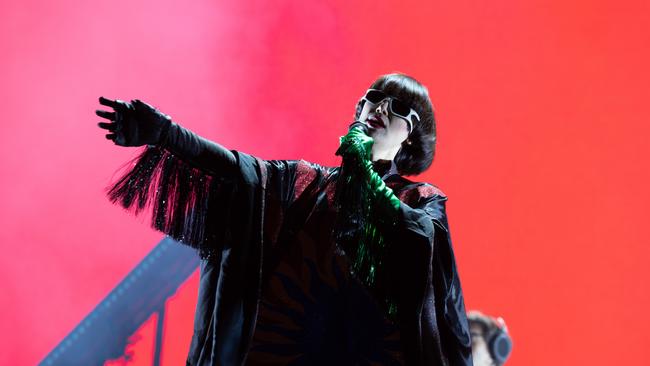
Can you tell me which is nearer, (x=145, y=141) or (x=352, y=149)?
(x=145, y=141)

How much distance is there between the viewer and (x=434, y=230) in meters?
1.30

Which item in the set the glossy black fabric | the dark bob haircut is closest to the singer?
the glossy black fabric

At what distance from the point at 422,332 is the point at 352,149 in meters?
0.38

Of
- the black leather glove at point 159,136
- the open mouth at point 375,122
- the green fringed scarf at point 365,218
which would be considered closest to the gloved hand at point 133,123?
the black leather glove at point 159,136

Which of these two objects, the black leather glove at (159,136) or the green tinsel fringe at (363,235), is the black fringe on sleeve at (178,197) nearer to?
the black leather glove at (159,136)

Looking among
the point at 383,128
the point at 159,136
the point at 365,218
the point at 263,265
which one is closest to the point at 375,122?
the point at 383,128

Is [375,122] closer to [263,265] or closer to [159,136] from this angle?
[263,265]

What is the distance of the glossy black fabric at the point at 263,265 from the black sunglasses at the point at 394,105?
0.74 feet

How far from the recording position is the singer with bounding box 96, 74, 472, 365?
123 cm

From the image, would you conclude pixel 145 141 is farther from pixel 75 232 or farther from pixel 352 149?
pixel 75 232

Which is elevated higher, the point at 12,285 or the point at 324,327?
the point at 324,327

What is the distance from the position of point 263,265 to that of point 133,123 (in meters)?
0.41

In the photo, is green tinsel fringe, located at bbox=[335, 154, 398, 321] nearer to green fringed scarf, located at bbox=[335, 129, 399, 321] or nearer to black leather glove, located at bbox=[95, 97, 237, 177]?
green fringed scarf, located at bbox=[335, 129, 399, 321]

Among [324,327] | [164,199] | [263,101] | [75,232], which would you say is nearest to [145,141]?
[164,199]
